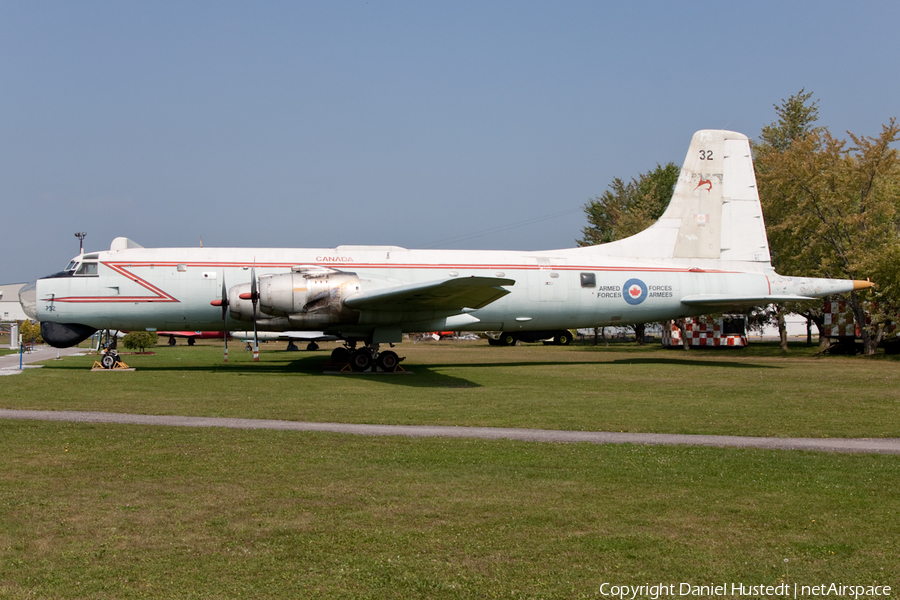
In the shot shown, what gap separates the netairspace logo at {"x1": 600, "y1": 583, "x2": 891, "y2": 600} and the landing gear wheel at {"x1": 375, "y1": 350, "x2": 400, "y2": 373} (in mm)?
18401

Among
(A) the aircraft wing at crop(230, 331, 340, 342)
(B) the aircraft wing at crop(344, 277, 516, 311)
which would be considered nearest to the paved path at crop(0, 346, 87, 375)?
(A) the aircraft wing at crop(230, 331, 340, 342)

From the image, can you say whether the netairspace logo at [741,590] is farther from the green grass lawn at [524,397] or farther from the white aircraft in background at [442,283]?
the white aircraft in background at [442,283]

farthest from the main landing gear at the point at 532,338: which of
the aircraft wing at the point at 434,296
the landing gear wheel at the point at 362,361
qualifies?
the aircraft wing at the point at 434,296

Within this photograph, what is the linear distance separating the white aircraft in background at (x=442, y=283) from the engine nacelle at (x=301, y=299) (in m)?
0.04

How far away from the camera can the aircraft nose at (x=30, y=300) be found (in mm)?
23531

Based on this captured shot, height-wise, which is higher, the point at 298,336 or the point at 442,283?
the point at 442,283

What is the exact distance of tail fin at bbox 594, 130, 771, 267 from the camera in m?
27.9

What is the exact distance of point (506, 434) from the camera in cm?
1135

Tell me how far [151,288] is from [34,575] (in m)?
19.7

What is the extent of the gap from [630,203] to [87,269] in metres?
52.8

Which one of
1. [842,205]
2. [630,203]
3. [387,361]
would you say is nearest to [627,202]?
[630,203]

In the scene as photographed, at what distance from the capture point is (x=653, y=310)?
27.0 m

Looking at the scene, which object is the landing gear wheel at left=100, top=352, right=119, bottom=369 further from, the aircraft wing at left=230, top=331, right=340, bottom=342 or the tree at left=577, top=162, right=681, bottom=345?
the tree at left=577, top=162, right=681, bottom=345

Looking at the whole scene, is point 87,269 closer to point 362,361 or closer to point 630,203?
point 362,361
